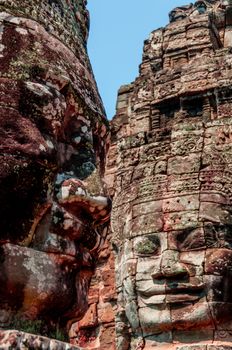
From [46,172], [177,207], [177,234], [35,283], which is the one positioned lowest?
[35,283]

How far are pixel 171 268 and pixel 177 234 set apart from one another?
532mm

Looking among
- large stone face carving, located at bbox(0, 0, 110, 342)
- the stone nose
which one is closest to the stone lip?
large stone face carving, located at bbox(0, 0, 110, 342)

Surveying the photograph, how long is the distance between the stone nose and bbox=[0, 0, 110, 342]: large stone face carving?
5345mm

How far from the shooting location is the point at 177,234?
25.5 ft

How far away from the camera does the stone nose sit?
7387 mm

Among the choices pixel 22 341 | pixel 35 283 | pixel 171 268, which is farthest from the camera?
pixel 171 268

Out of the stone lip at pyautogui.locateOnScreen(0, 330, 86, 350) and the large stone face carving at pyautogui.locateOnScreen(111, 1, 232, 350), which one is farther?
the large stone face carving at pyautogui.locateOnScreen(111, 1, 232, 350)

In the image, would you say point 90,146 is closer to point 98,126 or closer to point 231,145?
point 98,126

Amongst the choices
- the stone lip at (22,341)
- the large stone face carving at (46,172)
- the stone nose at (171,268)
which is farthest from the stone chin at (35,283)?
the stone nose at (171,268)

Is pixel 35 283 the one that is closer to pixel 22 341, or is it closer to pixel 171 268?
pixel 22 341

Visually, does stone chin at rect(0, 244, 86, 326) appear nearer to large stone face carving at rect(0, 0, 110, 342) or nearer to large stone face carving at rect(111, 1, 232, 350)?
large stone face carving at rect(0, 0, 110, 342)

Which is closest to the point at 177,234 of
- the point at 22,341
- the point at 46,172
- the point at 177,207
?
the point at 177,207

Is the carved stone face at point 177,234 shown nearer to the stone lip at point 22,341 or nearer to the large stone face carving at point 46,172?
the large stone face carving at point 46,172

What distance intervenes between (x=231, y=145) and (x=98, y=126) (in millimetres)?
6578
